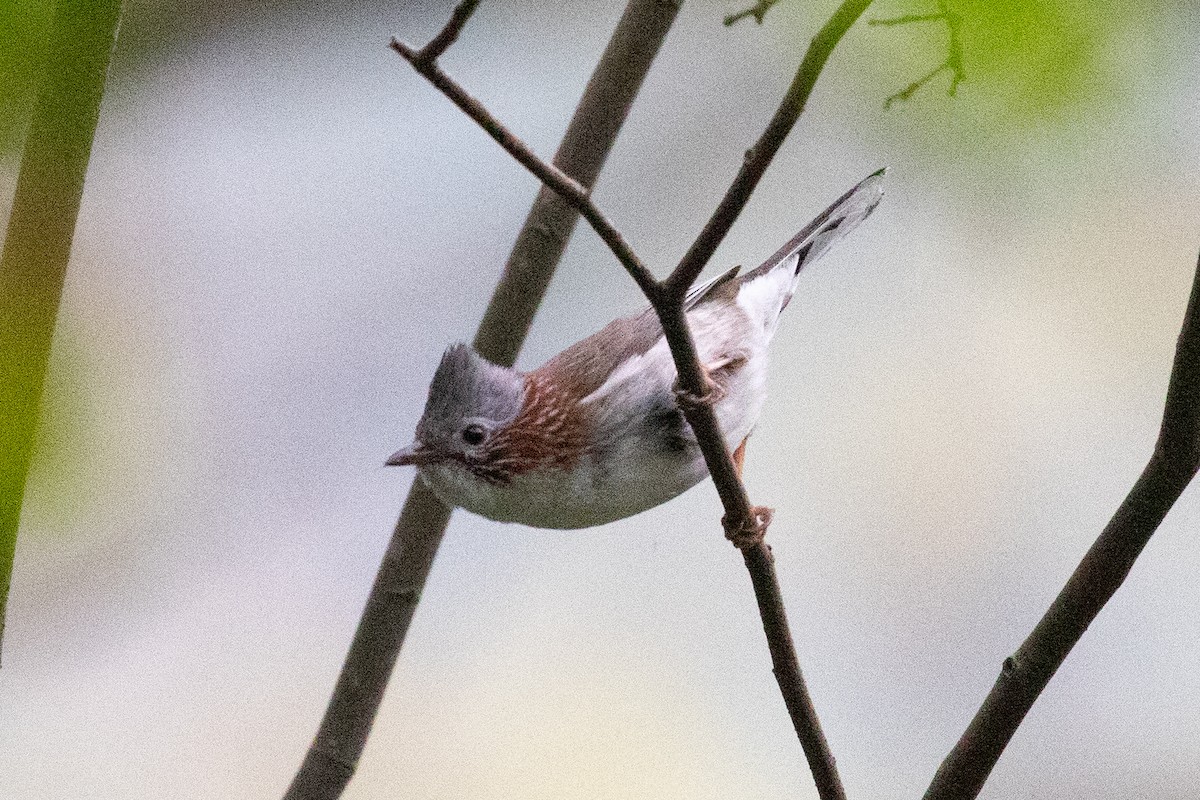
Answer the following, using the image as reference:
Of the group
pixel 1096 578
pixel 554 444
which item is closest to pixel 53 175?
pixel 554 444

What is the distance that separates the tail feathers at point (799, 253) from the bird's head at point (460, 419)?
0.94m

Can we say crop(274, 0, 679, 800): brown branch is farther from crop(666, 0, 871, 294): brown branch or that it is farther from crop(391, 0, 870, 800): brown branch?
crop(666, 0, 871, 294): brown branch

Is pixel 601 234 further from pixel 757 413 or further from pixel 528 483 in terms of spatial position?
pixel 757 413

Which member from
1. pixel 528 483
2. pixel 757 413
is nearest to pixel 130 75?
pixel 528 483

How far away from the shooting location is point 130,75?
372cm

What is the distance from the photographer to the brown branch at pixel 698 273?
5.12 ft

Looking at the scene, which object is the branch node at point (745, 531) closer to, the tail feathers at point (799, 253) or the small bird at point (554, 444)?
the small bird at point (554, 444)

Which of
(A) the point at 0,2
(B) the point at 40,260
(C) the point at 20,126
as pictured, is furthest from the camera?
(B) the point at 40,260

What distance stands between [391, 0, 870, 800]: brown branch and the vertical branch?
0.45 meters

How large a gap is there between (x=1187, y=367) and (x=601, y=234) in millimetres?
909

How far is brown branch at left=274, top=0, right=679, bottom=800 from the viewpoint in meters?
3.27

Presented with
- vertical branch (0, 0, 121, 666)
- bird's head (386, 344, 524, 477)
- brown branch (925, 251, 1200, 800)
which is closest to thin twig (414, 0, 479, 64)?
vertical branch (0, 0, 121, 666)

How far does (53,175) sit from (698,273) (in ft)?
3.21

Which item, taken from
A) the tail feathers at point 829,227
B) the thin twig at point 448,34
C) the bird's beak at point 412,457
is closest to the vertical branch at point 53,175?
the thin twig at point 448,34
